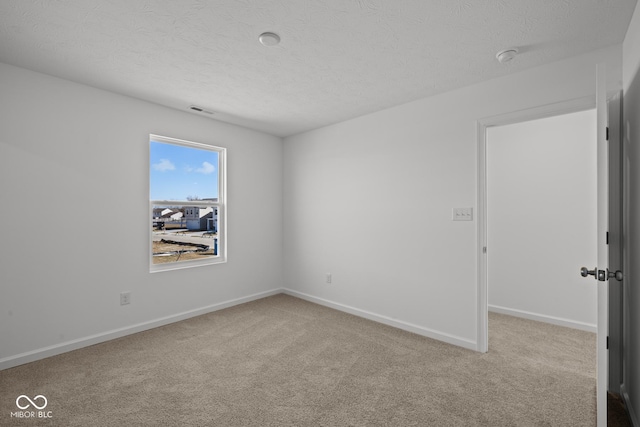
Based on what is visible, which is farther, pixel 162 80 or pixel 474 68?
pixel 162 80

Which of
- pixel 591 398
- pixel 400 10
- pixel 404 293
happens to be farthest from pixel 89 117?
pixel 591 398

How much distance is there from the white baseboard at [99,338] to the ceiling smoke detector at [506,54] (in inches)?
154

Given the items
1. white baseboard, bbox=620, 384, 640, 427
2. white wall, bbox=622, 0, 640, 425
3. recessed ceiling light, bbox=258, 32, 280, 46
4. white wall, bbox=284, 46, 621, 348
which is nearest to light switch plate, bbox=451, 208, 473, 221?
white wall, bbox=284, 46, 621, 348

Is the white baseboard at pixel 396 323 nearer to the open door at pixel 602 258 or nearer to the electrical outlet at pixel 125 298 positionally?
the open door at pixel 602 258

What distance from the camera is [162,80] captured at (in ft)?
8.81

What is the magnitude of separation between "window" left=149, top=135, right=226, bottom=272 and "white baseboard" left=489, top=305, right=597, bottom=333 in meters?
3.63

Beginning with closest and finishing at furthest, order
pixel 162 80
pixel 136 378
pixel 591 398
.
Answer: pixel 591 398 → pixel 136 378 → pixel 162 80

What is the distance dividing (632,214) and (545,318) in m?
2.09

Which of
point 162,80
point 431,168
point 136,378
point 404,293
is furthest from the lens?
point 404,293

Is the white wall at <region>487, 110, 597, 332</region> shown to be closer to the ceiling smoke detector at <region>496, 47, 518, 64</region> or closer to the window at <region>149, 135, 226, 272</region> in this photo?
the ceiling smoke detector at <region>496, 47, 518, 64</region>

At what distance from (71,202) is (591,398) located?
14.3 ft

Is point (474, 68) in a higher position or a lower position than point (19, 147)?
higher

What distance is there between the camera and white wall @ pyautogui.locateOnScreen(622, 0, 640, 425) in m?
1.69

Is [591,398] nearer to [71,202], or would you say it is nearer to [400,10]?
[400,10]
